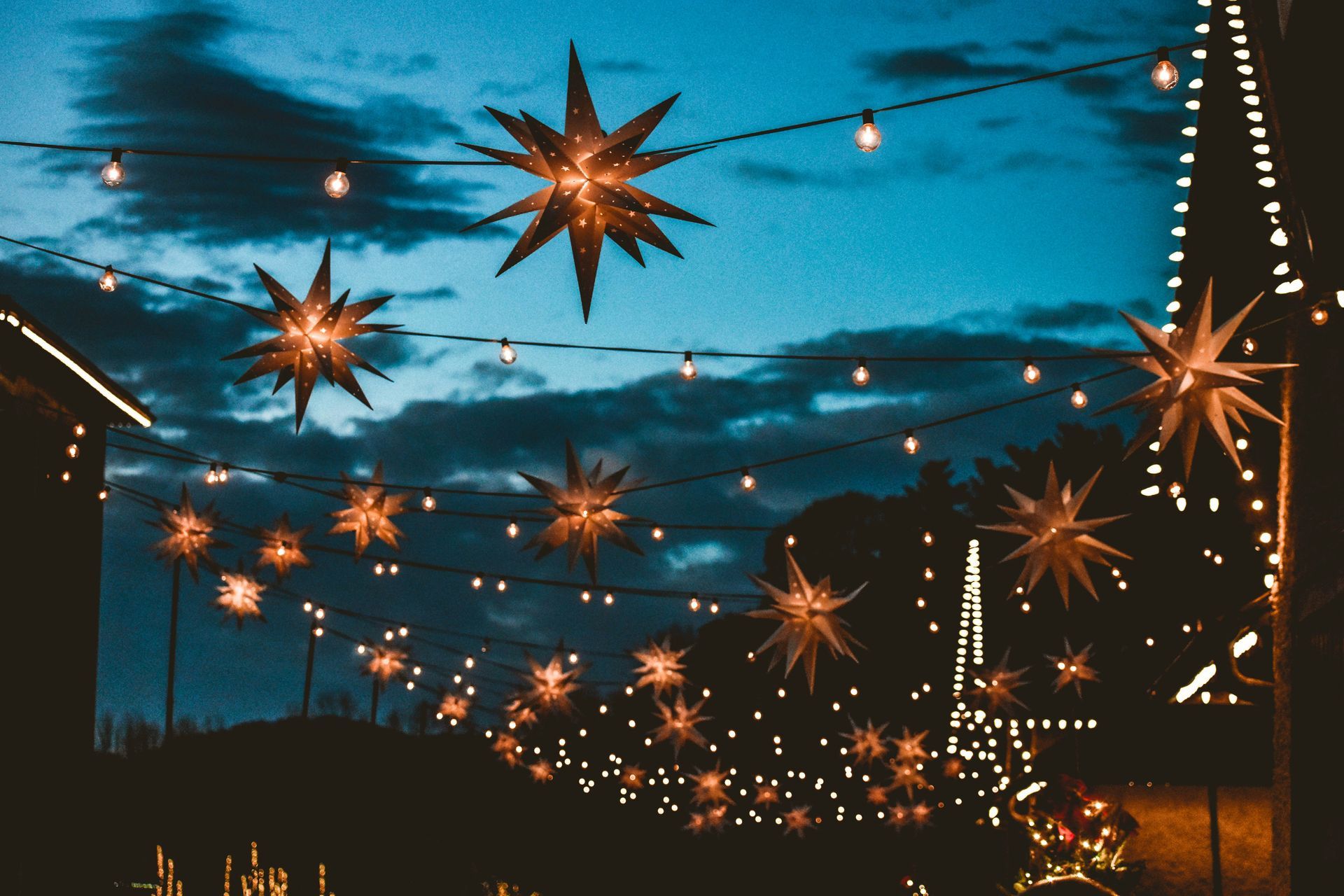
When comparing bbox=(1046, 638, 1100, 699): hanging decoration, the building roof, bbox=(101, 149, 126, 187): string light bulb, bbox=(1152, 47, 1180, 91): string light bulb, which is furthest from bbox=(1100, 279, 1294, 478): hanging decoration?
the building roof

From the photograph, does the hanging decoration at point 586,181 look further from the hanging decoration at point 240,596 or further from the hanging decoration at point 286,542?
the hanging decoration at point 240,596

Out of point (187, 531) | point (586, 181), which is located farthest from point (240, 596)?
point (586, 181)

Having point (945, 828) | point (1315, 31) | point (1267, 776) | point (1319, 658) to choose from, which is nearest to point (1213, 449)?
point (1319, 658)

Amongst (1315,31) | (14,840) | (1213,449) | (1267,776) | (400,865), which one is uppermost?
(1315,31)

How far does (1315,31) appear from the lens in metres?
Answer: 5.29

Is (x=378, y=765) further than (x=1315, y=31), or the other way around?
(x=378, y=765)

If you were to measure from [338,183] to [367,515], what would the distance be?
4337 millimetres

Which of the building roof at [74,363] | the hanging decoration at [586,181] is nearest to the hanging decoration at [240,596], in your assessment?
the building roof at [74,363]

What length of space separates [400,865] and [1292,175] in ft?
73.0

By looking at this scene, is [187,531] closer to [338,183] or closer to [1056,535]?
[338,183]

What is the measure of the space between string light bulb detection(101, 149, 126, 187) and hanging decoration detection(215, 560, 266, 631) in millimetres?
8453

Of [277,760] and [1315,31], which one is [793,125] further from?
[277,760]

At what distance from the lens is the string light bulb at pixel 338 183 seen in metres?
5.88

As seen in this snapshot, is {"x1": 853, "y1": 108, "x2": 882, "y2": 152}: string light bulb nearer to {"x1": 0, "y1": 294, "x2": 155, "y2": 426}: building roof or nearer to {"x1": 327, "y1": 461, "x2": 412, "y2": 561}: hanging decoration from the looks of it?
{"x1": 327, "y1": 461, "x2": 412, "y2": 561}: hanging decoration
